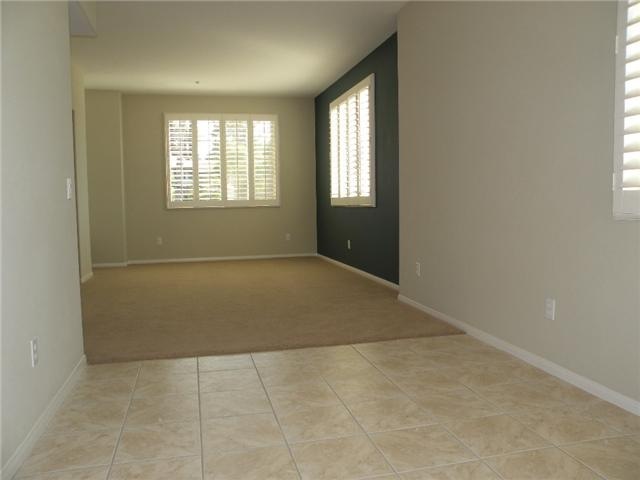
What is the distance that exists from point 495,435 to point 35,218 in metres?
2.10

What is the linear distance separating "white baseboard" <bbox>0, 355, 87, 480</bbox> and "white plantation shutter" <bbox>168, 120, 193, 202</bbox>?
5623 mm

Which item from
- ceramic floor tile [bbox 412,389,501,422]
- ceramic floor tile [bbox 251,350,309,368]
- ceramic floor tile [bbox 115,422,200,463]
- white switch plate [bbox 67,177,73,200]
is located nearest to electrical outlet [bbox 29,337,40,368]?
ceramic floor tile [bbox 115,422,200,463]

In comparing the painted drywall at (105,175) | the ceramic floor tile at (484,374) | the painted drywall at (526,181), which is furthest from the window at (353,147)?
the ceramic floor tile at (484,374)

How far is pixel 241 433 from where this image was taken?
2.22m

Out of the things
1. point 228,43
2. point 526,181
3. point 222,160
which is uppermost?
point 228,43

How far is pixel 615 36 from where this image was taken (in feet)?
7.77

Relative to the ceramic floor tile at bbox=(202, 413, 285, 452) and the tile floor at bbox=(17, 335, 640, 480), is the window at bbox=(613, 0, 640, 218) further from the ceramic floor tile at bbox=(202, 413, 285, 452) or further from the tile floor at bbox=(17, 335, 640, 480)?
the ceramic floor tile at bbox=(202, 413, 285, 452)

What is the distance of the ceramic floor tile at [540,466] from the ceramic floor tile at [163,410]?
4.18 ft

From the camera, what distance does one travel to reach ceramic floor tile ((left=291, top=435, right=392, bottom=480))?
6.17 ft

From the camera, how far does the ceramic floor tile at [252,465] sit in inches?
73.6

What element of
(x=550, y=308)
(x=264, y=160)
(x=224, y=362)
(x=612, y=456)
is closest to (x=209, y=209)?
(x=264, y=160)

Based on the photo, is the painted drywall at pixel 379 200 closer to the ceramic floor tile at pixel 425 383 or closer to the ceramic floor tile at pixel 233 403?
the ceramic floor tile at pixel 425 383

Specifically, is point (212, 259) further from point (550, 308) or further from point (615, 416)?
point (615, 416)

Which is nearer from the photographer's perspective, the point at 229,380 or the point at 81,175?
the point at 229,380
